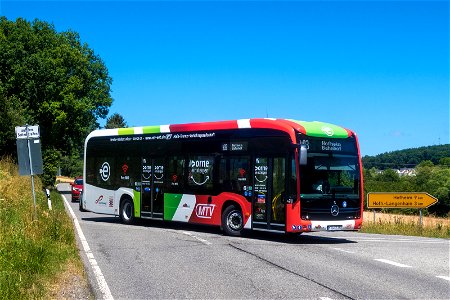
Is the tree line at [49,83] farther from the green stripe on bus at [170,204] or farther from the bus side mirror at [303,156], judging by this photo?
the bus side mirror at [303,156]

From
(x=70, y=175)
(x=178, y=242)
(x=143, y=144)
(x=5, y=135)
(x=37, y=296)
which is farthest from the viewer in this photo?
(x=70, y=175)

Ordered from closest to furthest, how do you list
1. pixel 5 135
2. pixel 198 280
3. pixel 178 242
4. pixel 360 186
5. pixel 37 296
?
pixel 37 296
pixel 198 280
pixel 178 242
pixel 360 186
pixel 5 135

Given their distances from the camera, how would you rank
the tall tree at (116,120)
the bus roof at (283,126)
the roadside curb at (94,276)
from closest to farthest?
the roadside curb at (94,276)
the bus roof at (283,126)
the tall tree at (116,120)

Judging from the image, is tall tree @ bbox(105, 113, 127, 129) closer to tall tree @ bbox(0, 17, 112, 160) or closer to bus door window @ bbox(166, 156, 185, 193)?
tall tree @ bbox(0, 17, 112, 160)

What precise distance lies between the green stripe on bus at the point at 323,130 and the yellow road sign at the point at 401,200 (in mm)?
7086

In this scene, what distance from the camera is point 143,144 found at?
21469 mm

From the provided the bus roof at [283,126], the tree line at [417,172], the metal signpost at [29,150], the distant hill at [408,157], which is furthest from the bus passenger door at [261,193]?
the distant hill at [408,157]

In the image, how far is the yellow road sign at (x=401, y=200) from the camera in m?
22.9

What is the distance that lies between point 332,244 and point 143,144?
8044 mm

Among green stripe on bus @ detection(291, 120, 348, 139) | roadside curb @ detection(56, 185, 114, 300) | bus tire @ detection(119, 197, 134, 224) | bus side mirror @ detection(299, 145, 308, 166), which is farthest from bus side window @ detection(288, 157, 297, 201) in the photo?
bus tire @ detection(119, 197, 134, 224)

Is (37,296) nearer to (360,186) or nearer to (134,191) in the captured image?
(360,186)

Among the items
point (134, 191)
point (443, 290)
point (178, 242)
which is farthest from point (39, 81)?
point (443, 290)

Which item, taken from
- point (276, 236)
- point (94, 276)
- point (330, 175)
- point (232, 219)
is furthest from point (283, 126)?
point (94, 276)

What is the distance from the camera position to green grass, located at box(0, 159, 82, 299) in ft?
27.5
